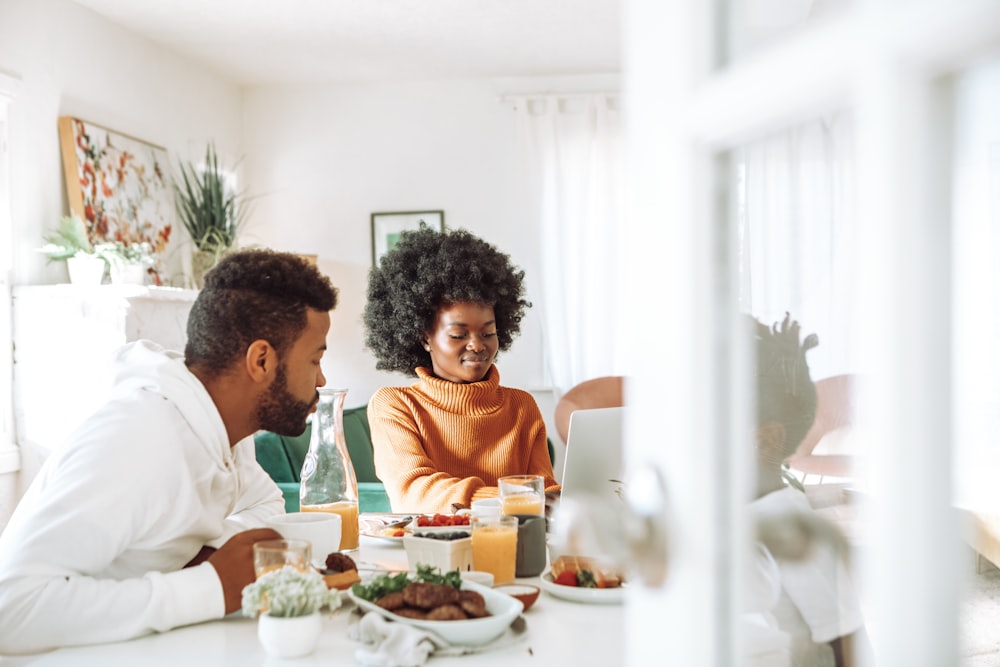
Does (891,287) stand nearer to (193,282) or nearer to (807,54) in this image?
(807,54)

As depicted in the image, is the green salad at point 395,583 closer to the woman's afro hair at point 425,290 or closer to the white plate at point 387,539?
the white plate at point 387,539

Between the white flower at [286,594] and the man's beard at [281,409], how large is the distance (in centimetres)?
46

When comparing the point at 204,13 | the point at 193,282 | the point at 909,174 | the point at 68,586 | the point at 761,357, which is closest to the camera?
the point at 909,174

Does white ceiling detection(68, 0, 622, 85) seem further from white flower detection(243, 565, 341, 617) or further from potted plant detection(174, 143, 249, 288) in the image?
white flower detection(243, 565, 341, 617)

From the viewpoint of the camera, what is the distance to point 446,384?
244cm

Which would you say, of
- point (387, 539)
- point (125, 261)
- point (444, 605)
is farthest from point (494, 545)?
point (125, 261)

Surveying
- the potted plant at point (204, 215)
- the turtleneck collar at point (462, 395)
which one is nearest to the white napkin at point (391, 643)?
the turtleneck collar at point (462, 395)

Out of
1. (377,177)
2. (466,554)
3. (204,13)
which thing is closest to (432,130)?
(377,177)

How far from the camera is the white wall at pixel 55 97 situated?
153 inches

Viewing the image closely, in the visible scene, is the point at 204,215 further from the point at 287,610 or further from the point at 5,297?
the point at 287,610

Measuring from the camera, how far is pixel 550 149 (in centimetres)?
562

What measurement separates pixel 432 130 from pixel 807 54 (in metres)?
5.39

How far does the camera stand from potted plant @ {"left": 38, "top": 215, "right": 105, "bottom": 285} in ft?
12.8

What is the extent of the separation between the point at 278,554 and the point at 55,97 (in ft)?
12.1
